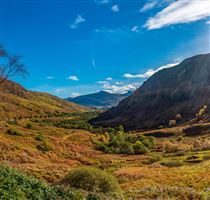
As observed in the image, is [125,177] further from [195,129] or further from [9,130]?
[195,129]

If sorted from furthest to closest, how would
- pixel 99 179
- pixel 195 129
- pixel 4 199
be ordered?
pixel 195 129, pixel 99 179, pixel 4 199

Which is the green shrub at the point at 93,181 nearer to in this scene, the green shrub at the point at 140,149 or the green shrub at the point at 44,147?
the green shrub at the point at 44,147

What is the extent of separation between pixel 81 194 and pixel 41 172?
2144 centimetres

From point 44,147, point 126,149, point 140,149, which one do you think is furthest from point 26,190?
point 126,149

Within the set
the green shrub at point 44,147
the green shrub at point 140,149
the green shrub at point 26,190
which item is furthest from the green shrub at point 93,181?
the green shrub at point 140,149

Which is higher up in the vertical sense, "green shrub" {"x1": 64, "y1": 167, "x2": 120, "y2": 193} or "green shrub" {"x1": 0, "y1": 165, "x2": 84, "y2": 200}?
"green shrub" {"x1": 0, "y1": 165, "x2": 84, "y2": 200}

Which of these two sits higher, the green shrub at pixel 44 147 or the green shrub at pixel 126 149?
the green shrub at pixel 44 147

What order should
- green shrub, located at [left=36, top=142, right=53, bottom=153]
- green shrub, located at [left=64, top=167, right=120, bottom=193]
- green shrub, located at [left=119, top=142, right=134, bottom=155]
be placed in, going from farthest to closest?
green shrub, located at [left=119, top=142, right=134, bottom=155], green shrub, located at [left=36, top=142, right=53, bottom=153], green shrub, located at [left=64, top=167, right=120, bottom=193]

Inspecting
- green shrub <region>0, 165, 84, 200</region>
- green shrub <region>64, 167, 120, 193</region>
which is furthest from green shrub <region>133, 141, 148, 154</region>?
green shrub <region>0, 165, 84, 200</region>

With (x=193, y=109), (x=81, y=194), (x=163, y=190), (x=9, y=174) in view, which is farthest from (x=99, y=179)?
(x=193, y=109)

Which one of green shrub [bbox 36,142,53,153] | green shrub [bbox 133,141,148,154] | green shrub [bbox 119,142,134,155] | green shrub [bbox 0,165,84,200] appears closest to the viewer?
green shrub [bbox 0,165,84,200]

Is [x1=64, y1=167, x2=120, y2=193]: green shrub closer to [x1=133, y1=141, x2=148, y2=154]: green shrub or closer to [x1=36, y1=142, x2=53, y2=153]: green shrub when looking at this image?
[x1=36, y1=142, x2=53, y2=153]: green shrub

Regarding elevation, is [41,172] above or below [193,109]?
below

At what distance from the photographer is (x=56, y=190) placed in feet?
63.7
